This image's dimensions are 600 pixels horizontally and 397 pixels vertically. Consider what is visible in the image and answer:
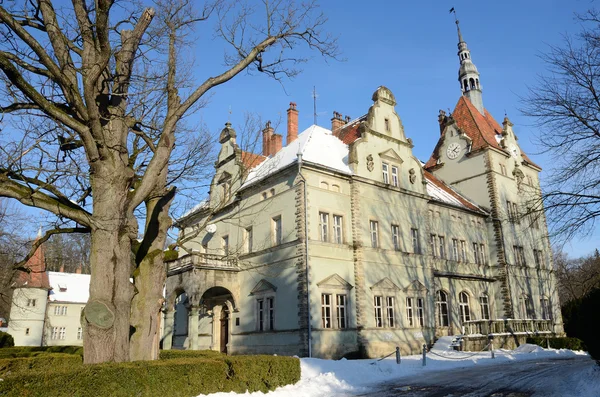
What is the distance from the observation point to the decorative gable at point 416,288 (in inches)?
1062

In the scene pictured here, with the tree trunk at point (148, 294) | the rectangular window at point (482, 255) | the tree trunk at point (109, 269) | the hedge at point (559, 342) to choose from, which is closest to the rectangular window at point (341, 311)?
the tree trunk at point (148, 294)

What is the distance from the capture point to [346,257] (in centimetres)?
2461

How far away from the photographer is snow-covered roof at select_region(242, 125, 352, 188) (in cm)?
2542

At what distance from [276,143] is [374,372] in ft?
61.5

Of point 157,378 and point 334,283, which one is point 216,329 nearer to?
point 334,283

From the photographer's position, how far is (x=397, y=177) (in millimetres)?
28547

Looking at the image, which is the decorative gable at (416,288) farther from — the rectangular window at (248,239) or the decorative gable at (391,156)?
the rectangular window at (248,239)

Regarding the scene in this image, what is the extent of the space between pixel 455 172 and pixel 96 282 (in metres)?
34.2

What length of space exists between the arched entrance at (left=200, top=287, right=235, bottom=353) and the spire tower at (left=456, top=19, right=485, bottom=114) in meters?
30.8

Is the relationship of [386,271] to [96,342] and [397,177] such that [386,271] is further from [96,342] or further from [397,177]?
[96,342]

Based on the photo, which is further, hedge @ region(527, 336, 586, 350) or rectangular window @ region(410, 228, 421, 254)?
rectangular window @ region(410, 228, 421, 254)

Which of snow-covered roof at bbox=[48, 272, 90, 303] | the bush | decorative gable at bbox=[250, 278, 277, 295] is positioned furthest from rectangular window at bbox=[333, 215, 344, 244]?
snow-covered roof at bbox=[48, 272, 90, 303]

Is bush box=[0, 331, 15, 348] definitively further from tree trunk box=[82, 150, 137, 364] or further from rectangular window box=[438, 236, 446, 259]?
rectangular window box=[438, 236, 446, 259]

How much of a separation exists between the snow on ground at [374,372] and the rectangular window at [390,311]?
2.61m
